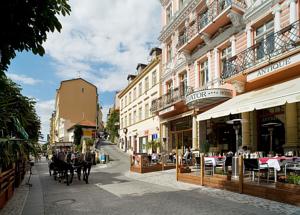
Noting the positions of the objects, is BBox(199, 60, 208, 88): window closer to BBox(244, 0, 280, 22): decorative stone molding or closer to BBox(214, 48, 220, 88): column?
BBox(214, 48, 220, 88): column

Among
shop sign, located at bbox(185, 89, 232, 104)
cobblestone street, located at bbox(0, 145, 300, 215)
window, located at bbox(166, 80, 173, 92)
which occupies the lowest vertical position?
Result: cobblestone street, located at bbox(0, 145, 300, 215)

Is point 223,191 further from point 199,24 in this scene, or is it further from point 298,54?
point 199,24

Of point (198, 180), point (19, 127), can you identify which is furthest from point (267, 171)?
point (19, 127)

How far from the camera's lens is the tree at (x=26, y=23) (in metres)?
4.70

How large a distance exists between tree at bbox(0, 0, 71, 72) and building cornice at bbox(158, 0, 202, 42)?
19.2 metres

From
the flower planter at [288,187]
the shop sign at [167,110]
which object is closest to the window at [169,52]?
the shop sign at [167,110]

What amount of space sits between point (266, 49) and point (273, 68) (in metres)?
1.66

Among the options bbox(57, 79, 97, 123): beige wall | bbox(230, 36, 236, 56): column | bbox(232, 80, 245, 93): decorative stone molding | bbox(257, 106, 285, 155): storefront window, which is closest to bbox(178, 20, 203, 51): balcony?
bbox(230, 36, 236, 56): column

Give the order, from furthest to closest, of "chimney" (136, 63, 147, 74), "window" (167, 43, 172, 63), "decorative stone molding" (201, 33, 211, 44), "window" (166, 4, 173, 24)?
"chimney" (136, 63, 147, 74)
"window" (166, 4, 173, 24)
"window" (167, 43, 172, 63)
"decorative stone molding" (201, 33, 211, 44)

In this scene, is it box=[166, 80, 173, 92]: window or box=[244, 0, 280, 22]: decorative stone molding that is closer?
box=[244, 0, 280, 22]: decorative stone molding

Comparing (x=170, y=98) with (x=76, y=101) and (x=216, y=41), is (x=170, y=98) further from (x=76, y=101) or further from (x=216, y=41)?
(x=76, y=101)

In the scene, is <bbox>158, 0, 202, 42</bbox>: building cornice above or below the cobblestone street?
above

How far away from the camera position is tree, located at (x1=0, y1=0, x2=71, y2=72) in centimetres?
470

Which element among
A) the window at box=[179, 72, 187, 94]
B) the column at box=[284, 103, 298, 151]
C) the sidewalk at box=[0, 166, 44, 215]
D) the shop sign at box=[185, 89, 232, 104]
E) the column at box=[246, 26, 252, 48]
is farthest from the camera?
the window at box=[179, 72, 187, 94]
